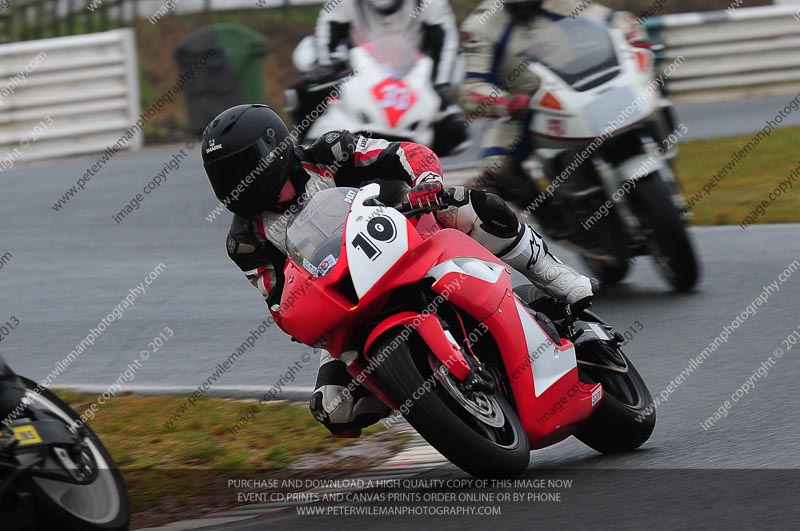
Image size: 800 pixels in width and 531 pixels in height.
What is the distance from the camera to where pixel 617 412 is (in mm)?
5656

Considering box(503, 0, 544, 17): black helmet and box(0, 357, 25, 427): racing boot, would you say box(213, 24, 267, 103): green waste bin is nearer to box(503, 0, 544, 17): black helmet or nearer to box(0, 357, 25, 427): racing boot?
box(503, 0, 544, 17): black helmet

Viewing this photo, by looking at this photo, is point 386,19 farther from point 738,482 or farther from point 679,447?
point 738,482

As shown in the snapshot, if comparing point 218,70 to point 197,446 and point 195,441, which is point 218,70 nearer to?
point 195,441

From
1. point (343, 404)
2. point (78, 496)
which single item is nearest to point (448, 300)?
point (343, 404)

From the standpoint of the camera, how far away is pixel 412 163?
563cm

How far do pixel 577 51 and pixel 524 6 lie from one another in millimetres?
494

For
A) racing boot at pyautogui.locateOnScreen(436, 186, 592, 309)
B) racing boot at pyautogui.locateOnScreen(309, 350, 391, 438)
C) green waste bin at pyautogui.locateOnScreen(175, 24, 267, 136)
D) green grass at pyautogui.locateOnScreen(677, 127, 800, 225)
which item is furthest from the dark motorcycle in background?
green waste bin at pyautogui.locateOnScreen(175, 24, 267, 136)

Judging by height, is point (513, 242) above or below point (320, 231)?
below

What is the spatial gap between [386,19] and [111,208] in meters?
3.78

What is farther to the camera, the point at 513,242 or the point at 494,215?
the point at 513,242

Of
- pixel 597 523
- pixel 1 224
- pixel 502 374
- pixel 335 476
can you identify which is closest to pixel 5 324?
pixel 1 224

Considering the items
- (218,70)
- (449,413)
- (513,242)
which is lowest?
(218,70)

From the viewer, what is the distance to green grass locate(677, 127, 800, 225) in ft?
37.3

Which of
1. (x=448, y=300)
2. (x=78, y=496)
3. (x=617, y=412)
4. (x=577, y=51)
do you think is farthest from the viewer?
(x=577, y=51)
